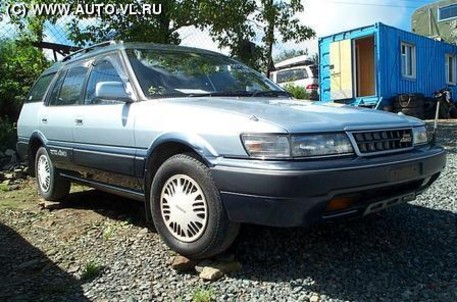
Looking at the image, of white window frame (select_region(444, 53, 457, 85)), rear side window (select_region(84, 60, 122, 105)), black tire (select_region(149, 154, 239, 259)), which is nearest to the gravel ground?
black tire (select_region(149, 154, 239, 259))

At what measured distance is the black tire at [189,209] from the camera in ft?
10.3

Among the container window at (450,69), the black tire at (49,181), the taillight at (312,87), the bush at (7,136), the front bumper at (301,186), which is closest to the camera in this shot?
the front bumper at (301,186)

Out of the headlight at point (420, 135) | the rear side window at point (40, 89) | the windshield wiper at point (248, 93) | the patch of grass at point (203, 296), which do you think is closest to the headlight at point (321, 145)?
the headlight at point (420, 135)

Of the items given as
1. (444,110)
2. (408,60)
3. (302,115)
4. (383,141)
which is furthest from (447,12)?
(302,115)

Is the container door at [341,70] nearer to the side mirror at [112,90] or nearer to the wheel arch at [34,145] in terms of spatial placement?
the wheel arch at [34,145]

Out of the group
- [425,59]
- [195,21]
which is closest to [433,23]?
[425,59]

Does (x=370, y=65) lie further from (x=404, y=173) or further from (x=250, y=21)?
(x=404, y=173)

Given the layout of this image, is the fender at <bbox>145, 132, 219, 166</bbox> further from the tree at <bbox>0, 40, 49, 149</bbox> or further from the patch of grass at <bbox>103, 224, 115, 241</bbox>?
the tree at <bbox>0, 40, 49, 149</bbox>

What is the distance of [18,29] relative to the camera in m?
9.51

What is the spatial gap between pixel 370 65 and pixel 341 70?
125cm

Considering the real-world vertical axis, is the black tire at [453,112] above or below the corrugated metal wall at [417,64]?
below

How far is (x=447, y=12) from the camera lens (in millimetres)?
22438

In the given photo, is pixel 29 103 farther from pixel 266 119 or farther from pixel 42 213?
pixel 266 119

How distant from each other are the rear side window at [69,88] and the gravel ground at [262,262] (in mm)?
1200
